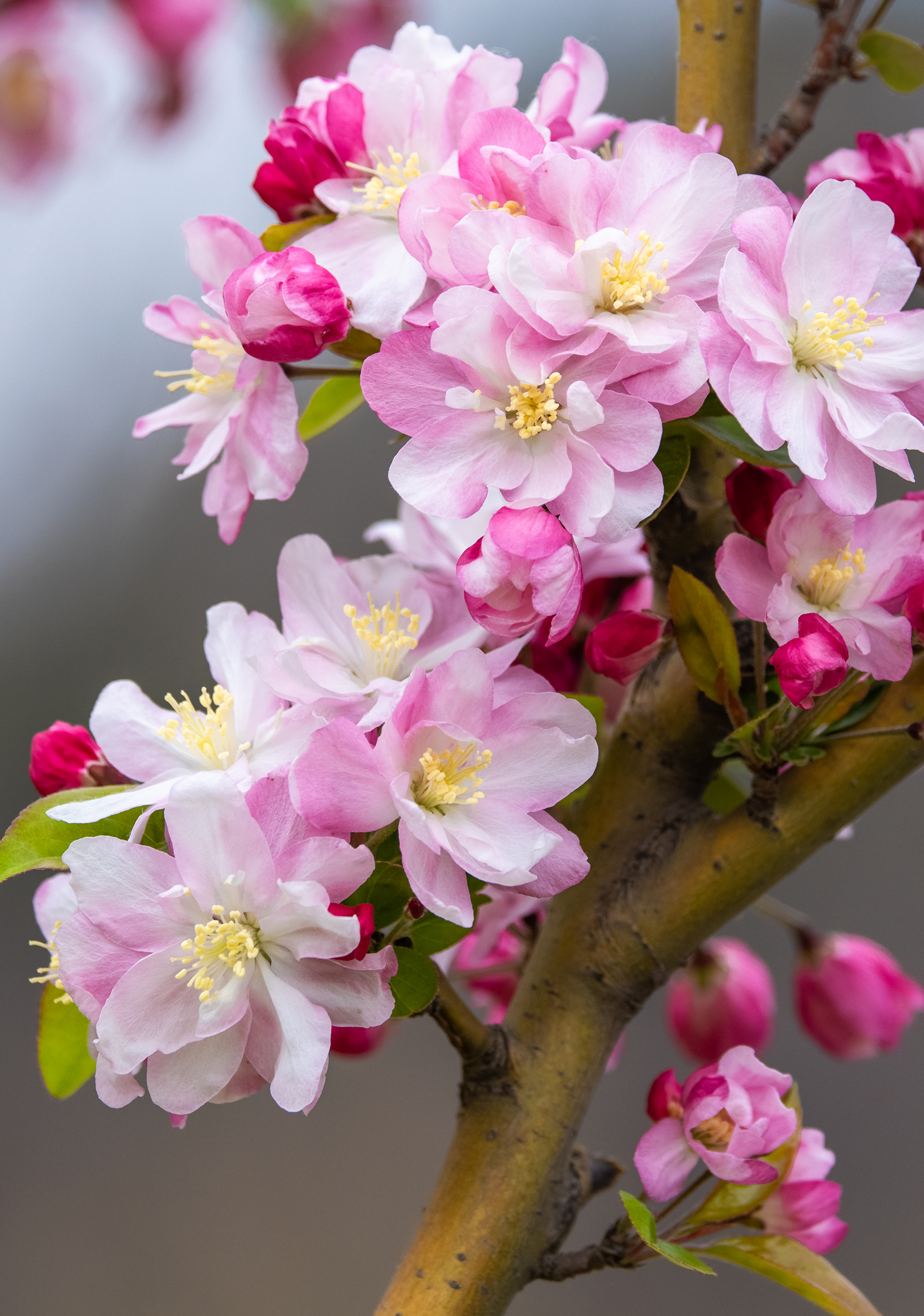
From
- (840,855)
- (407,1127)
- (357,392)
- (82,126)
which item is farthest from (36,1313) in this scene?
(82,126)

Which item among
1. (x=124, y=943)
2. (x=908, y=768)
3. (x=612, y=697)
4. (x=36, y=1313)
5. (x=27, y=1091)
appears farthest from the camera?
(x=27, y=1091)

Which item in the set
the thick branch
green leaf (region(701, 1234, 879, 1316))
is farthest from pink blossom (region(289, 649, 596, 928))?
the thick branch

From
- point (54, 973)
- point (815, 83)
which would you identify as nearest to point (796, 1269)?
point (54, 973)

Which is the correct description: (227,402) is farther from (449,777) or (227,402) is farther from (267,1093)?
(267,1093)

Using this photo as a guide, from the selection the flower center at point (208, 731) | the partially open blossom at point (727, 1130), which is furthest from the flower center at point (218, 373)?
the partially open blossom at point (727, 1130)

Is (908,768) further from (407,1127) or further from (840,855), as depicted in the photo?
(407,1127)

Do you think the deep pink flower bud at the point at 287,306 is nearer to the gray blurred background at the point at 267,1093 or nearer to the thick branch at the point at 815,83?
the thick branch at the point at 815,83
